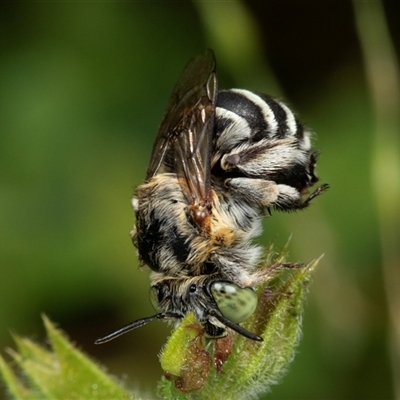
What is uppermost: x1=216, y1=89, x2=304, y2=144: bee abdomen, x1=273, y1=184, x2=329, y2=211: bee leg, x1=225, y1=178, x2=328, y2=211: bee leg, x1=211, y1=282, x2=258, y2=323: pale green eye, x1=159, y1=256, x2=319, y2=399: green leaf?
x1=216, y1=89, x2=304, y2=144: bee abdomen

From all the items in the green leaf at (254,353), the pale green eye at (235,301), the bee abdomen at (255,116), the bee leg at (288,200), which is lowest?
the green leaf at (254,353)

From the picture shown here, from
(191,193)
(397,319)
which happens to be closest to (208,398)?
(191,193)

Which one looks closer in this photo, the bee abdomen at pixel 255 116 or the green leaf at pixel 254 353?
the green leaf at pixel 254 353

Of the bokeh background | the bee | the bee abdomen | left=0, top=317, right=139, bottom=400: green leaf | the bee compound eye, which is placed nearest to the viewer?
the bee

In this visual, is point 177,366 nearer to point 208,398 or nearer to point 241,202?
point 208,398

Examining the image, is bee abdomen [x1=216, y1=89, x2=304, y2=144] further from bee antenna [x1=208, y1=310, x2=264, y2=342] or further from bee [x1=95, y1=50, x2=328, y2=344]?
bee antenna [x1=208, y1=310, x2=264, y2=342]

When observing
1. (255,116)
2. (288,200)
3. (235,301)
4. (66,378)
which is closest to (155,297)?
(235,301)

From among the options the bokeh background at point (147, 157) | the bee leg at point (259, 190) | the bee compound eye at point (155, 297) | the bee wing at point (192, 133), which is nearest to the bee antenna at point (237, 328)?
the bee compound eye at point (155, 297)

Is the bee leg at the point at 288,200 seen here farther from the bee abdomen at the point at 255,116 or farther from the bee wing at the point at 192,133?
the bee wing at the point at 192,133

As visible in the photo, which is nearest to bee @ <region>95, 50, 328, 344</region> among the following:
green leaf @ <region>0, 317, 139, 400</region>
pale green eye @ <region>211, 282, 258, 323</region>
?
pale green eye @ <region>211, 282, 258, 323</region>
